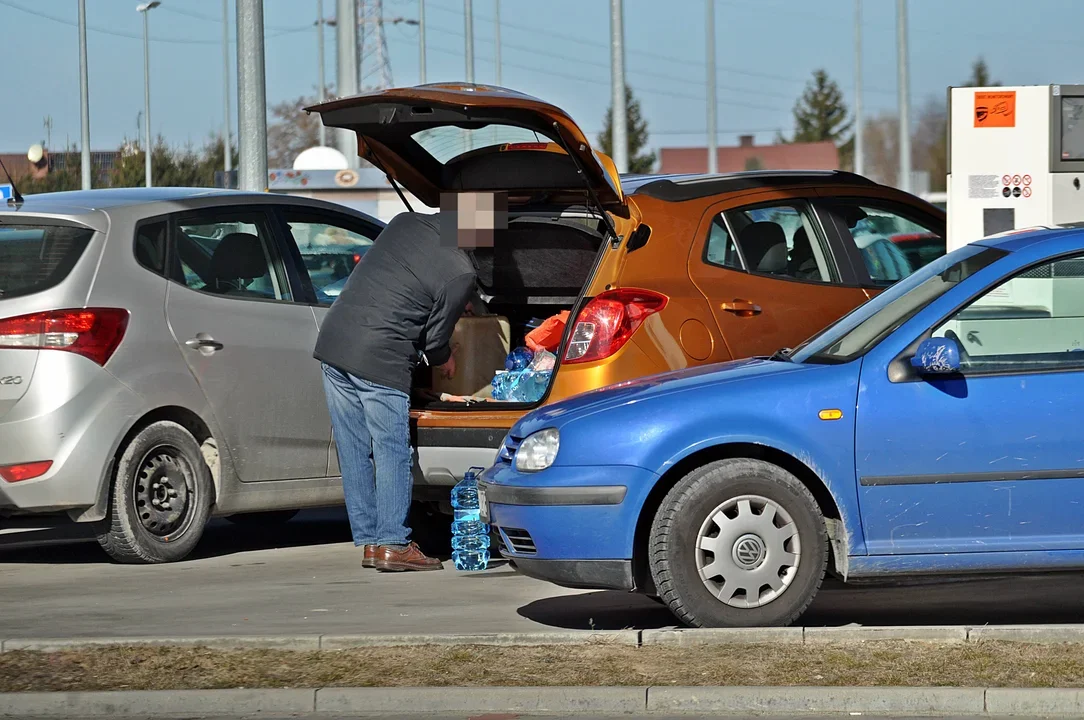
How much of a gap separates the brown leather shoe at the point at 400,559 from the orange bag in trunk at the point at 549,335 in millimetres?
1152

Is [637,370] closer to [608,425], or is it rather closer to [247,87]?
[608,425]

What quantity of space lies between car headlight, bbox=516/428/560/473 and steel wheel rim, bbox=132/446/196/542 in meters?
2.51

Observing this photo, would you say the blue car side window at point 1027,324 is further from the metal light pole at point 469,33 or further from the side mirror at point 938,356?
the metal light pole at point 469,33

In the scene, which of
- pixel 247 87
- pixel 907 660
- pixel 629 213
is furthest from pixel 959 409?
pixel 247 87

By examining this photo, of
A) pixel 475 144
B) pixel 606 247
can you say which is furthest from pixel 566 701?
pixel 475 144

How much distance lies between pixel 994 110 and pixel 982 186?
489 mm

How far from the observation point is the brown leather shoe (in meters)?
7.75

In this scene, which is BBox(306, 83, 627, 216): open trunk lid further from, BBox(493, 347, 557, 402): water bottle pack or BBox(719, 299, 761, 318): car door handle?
BBox(493, 347, 557, 402): water bottle pack

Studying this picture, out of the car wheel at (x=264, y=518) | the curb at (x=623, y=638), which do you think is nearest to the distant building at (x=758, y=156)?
the car wheel at (x=264, y=518)

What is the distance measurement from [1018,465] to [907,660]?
3.05 ft

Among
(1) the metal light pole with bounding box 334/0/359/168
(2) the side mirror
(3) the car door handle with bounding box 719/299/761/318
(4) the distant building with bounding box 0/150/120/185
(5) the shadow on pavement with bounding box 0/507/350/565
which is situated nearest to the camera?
(2) the side mirror

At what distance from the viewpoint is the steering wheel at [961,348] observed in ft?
19.8

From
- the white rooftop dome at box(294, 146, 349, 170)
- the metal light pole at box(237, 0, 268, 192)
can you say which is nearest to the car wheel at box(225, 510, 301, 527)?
the metal light pole at box(237, 0, 268, 192)

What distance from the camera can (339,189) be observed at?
22.3 meters
